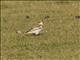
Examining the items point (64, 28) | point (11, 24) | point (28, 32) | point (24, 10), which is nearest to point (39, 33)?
point (28, 32)

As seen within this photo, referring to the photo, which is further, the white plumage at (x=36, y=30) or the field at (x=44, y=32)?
the white plumage at (x=36, y=30)

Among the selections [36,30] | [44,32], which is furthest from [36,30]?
[44,32]

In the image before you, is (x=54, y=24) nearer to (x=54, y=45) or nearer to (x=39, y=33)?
(x=39, y=33)

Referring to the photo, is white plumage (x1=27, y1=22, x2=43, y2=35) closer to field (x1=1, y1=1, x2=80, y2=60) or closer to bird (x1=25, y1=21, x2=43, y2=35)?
bird (x1=25, y1=21, x2=43, y2=35)

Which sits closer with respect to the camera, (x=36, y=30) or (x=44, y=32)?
(x=36, y=30)

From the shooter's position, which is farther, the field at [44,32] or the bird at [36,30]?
the bird at [36,30]

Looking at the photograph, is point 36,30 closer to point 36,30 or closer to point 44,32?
point 36,30

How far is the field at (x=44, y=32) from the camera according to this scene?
13.0m

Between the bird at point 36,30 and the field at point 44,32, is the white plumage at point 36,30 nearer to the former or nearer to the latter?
the bird at point 36,30

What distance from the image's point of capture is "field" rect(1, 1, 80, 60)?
13047 mm

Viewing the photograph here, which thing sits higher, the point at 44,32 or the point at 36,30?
the point at 36,30

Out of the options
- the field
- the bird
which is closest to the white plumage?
the bird

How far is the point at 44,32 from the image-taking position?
15867mm

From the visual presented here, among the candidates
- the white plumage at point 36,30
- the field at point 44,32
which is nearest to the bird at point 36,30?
the white plumage at point 36,30
